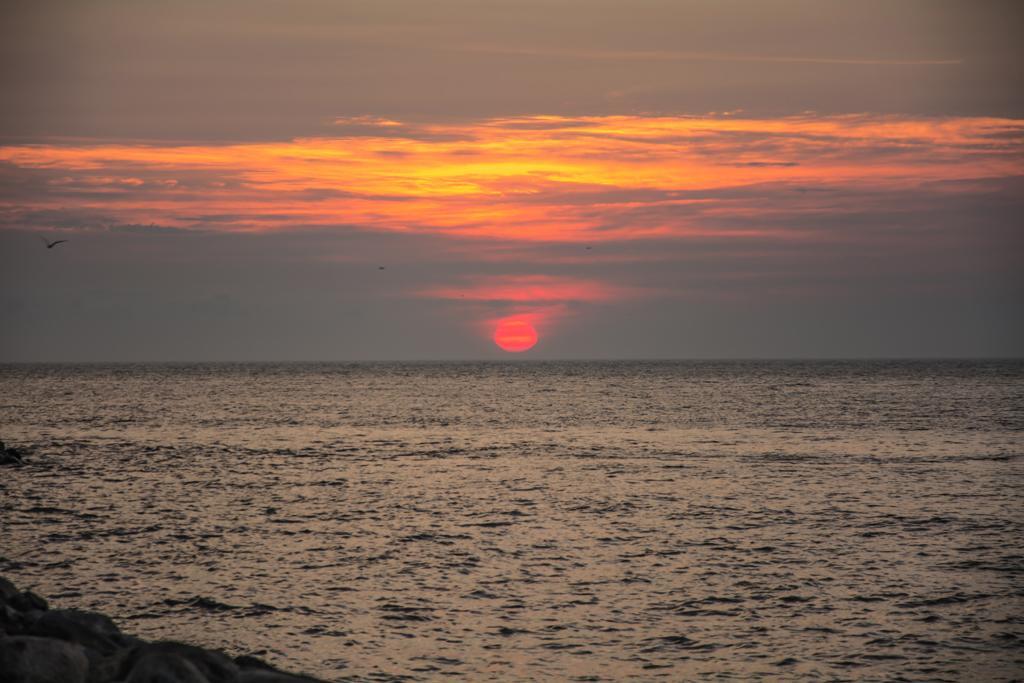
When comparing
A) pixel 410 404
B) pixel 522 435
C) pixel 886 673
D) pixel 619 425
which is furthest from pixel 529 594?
pixel 410 404

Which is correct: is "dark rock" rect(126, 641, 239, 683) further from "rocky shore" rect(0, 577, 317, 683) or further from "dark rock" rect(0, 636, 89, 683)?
"dark rock" rect(0, 636, 89, 683)

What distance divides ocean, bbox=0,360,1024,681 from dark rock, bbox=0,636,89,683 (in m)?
5.56

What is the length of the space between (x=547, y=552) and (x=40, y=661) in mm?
18588

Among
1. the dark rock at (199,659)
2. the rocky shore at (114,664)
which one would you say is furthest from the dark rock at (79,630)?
the dark rock at (199,659)

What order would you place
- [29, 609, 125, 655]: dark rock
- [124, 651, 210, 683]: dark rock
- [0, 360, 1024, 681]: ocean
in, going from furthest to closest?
[0, 360, 1024, 681]: ocean < [29, 609, 125, 655]: dark rock < [124, 651, 210, 683]: dark rock

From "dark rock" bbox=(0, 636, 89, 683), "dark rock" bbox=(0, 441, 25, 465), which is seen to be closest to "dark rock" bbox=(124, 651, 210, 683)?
"dark rock" bbox=(0, 636, 89, 683)

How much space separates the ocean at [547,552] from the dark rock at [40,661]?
556cm

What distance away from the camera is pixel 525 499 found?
44.5 m

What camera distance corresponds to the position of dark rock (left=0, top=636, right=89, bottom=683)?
601 inches

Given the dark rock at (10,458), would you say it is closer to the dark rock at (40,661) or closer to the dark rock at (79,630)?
the dark rock at (79,630)

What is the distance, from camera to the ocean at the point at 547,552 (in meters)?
21.9

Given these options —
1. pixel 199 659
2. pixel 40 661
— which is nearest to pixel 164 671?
pixel 199 659

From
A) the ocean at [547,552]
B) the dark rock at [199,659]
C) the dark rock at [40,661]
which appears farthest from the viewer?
the ocean at [547,552]

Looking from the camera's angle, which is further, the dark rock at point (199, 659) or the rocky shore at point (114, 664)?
the dark rock at point (199, 659)
